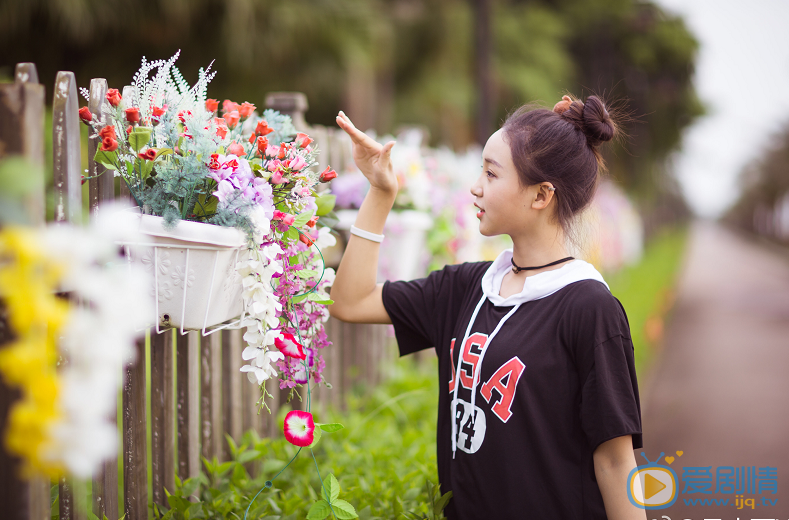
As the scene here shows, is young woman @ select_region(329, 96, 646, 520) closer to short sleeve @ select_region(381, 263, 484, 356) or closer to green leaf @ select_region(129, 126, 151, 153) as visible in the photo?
short sleeve @ select_region(381, 263, 484, 356)

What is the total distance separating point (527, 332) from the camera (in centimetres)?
165

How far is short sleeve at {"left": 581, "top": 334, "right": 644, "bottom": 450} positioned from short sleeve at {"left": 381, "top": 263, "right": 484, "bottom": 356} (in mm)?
552

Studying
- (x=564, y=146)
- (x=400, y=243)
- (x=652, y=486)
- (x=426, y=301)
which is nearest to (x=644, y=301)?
(x=652, y=486)

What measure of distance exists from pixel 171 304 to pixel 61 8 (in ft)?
21.8

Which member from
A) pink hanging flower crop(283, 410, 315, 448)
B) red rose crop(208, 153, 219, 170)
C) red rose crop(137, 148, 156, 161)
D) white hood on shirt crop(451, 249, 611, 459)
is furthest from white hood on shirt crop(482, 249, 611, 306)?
red rose crop(137, 148, 156, 161)

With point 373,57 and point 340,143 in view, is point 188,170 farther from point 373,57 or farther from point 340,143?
point 373,57

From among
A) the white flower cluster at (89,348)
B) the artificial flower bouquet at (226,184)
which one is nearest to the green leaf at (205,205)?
the artificial flower bouquet at (226,184)

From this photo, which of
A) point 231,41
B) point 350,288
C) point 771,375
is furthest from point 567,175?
point 231,41

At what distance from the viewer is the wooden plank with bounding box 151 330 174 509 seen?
1897mm

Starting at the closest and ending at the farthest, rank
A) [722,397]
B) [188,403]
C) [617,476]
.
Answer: [617,476] < [188,403] < [722,397]

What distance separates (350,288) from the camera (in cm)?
197

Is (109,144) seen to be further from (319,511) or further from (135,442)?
(319,511)

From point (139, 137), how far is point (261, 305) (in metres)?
0.48

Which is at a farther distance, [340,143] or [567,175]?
[340,143]
